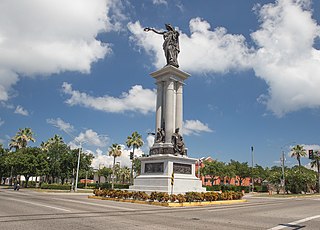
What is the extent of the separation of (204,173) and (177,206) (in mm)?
61812

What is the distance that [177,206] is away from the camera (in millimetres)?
20438

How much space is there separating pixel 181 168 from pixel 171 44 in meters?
14.3

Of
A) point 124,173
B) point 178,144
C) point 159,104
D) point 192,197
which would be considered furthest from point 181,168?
point 124,173

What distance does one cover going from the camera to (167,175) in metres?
25.0

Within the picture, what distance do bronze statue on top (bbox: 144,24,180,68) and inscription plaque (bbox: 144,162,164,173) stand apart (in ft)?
37.4

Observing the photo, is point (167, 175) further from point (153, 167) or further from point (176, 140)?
point (176, 140)

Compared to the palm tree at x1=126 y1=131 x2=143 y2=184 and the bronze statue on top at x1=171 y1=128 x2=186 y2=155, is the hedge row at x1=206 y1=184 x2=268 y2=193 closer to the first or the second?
the palm tree at x1=126 y1=131 x2=143 y2=184

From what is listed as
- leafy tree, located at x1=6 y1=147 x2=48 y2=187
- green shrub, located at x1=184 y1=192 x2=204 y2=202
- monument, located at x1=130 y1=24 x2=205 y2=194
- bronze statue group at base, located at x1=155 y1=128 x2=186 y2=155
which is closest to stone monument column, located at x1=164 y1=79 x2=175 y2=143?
monument, located at x1=130 y1=24 x2=205 y2=194

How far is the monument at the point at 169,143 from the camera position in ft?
83.6

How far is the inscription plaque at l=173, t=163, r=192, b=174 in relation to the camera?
1026 inches

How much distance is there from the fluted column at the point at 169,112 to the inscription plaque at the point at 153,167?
2887 mm

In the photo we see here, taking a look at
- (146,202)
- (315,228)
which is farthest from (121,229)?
(146,202)

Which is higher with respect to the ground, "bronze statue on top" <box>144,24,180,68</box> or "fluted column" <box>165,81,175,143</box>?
"bronze statue on top" <box>144,24,180,68</box>

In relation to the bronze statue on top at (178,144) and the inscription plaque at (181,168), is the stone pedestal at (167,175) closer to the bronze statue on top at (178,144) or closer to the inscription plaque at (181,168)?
the inscription plaque at (181,168)
